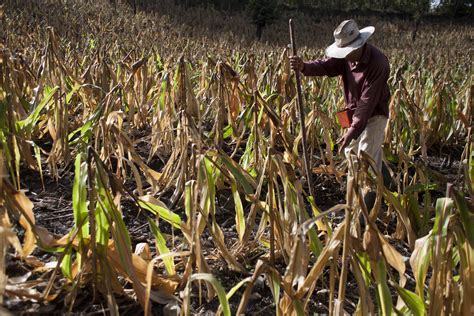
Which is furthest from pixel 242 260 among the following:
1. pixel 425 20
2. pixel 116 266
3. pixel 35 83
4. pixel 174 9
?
pixel 425 20

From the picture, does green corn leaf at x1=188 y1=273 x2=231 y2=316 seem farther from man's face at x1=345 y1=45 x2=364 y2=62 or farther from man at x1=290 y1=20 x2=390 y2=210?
man's face at x1=345 y1=45 x2=364 y2=62

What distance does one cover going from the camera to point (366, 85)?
193 cm

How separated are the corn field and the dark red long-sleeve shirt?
0.17 metres

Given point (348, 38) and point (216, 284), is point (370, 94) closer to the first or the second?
point (348, 38)

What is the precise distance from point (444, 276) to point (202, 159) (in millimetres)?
635

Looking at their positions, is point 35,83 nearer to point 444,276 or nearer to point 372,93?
point 372,93

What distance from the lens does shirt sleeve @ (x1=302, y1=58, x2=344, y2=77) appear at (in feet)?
6.82

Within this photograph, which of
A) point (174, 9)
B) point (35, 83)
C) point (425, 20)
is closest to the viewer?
point (35, 83)

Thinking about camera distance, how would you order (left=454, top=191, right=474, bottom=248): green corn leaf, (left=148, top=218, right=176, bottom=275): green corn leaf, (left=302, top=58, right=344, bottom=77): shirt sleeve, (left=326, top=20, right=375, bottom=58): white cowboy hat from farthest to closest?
(left=302, top=58, right=344, bottom=77): shirt sleeve < (left=326, top=20, right=375, bottom=58): white cowboy hat < (left=148, top=218, right=176, bottom=275): green corn leaf < (left=454, top=191, right=474, bottom=248): green corn leaf

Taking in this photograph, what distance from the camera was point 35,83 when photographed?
2459mm

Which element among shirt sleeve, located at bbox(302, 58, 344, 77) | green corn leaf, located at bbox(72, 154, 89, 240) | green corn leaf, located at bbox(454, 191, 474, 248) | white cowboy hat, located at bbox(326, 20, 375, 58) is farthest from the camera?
shirt sleeve, located at bbox(302, 58, 344, 77)

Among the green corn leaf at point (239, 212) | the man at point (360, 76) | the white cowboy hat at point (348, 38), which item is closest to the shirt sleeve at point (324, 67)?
the man at point (360, 76)

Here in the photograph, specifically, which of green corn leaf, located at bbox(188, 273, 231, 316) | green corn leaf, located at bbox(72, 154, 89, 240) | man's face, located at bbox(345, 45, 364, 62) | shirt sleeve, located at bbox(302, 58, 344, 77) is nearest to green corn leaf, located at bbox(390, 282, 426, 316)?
green corn leaf, located at bbox(188, 273, 231, 316)

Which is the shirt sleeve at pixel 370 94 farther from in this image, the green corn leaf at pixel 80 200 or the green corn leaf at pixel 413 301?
the green corn leaf at pixel 80 200
